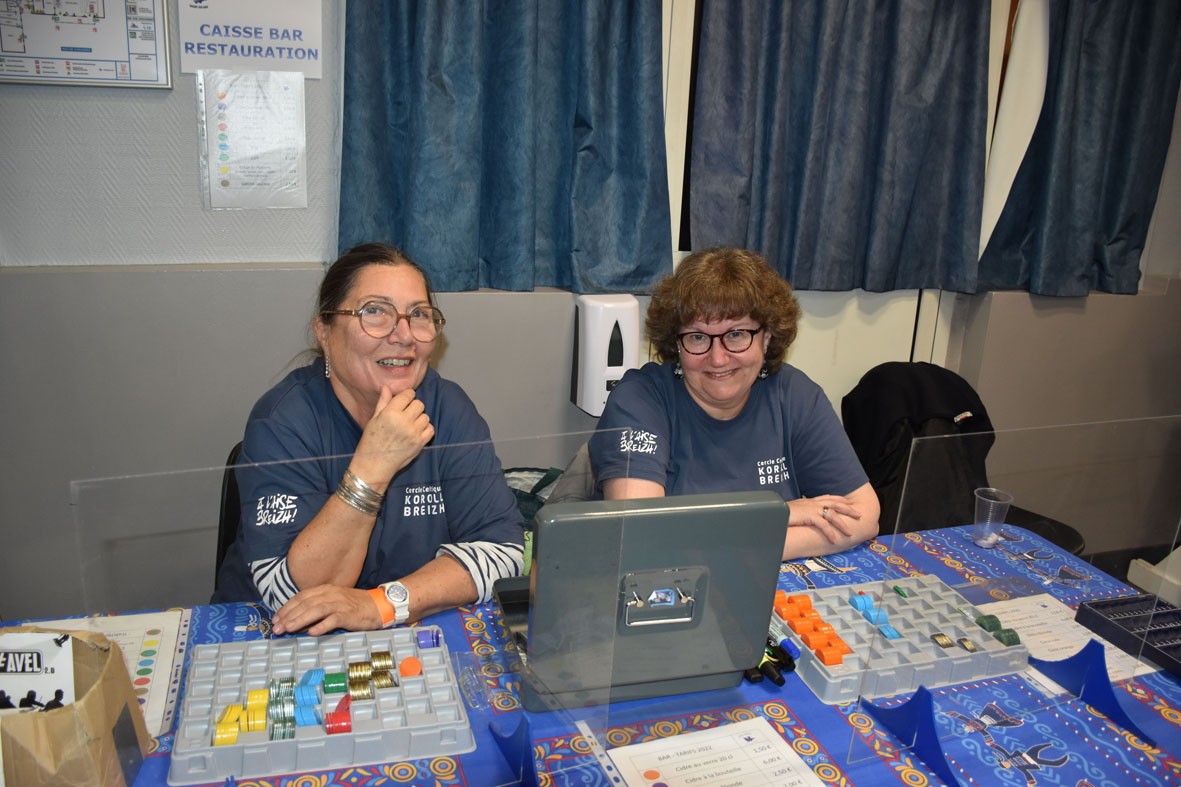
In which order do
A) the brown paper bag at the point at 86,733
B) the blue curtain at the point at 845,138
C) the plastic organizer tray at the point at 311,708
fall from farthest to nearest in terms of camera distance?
1. the blue curtain at the point at 845,138
2. the plastic organizer tray at the point at 311,708
3. the brown paper bag at the point at 86,733

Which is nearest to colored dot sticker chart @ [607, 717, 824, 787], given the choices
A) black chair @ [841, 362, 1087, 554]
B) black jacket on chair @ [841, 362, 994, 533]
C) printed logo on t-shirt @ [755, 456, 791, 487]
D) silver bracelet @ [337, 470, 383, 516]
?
silver bracelet @ [337, 470, 383, 516]

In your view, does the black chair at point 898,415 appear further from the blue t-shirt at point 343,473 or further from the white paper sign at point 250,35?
the white paper sign at point 250,35

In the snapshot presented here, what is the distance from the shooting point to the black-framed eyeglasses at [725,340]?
1.92 meters

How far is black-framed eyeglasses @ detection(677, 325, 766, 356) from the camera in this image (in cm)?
192

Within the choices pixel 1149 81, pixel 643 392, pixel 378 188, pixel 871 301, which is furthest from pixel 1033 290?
pixel 378 188

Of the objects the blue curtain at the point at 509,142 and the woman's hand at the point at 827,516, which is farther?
the blue curtain at the point at 509,142

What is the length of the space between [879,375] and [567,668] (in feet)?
7.42

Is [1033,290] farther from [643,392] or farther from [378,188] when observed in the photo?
[378,188]

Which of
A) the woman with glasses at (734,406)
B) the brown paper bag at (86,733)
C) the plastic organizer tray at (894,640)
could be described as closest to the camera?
the brown paper bag at (86,733)

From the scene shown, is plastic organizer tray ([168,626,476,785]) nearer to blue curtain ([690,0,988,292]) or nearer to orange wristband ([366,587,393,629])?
orange wristband ([366,587,393,629])

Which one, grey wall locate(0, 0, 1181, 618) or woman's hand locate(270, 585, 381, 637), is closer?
woman's hand locate(270, 585, 381, 637)

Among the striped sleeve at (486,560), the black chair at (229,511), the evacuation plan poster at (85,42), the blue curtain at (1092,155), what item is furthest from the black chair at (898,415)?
the evacuation plan poster at (85,42)

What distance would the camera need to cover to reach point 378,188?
2.50 meters

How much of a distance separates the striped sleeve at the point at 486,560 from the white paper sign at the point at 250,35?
63.6 inches
